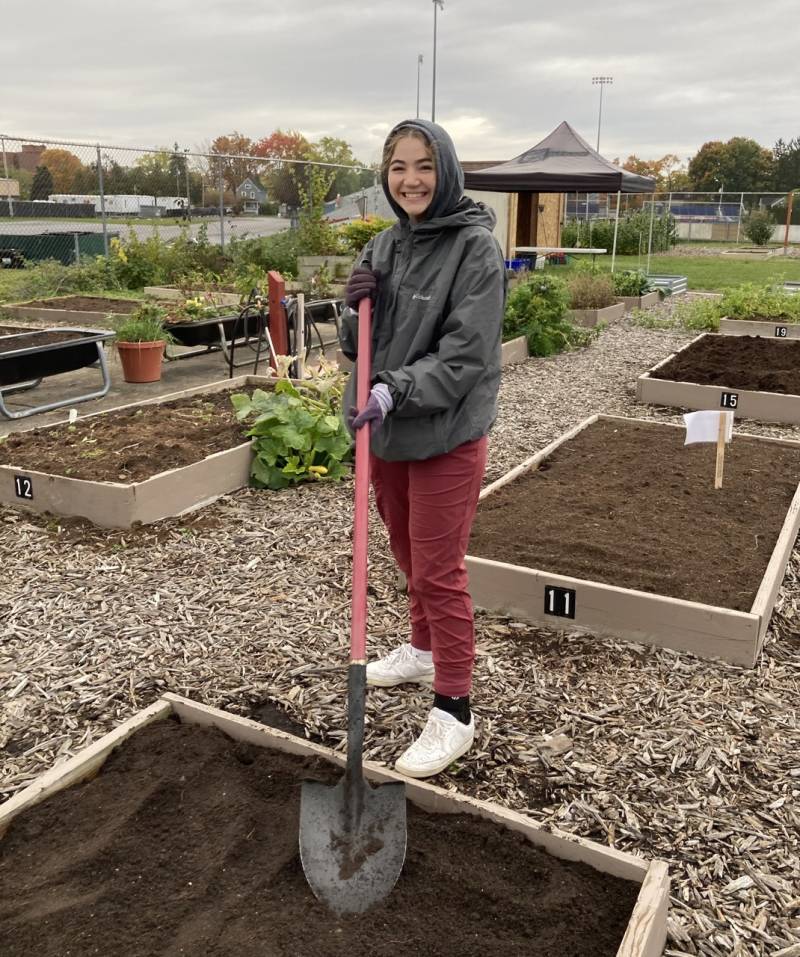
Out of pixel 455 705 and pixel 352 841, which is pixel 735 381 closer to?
pixel 455 705

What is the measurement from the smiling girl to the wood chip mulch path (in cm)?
43

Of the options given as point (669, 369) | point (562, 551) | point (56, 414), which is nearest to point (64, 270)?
point (56, 414)

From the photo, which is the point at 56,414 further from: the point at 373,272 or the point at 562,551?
the point at 373,272

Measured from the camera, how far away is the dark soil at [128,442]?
5.25 metres

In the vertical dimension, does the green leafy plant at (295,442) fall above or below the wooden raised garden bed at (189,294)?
below

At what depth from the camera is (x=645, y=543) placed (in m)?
4.32

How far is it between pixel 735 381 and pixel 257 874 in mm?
6977

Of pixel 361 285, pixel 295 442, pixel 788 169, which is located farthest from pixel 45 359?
pixel 788 169

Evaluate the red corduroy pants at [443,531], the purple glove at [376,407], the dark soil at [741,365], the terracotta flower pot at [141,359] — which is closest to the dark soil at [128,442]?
the terracotta flower pot at [141,359]

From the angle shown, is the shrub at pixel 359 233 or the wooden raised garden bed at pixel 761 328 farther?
the shrub at pixel 359 233

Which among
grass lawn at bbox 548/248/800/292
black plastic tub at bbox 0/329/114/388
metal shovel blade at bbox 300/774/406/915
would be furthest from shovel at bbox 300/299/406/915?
grass lawn at bbox 548/248/800/292

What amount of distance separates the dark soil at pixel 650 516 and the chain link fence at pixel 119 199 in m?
12.0

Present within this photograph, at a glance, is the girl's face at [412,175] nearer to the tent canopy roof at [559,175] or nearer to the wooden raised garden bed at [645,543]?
the wooden raised garden bed at [645,543]

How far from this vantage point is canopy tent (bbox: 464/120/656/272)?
15672 millimetres
